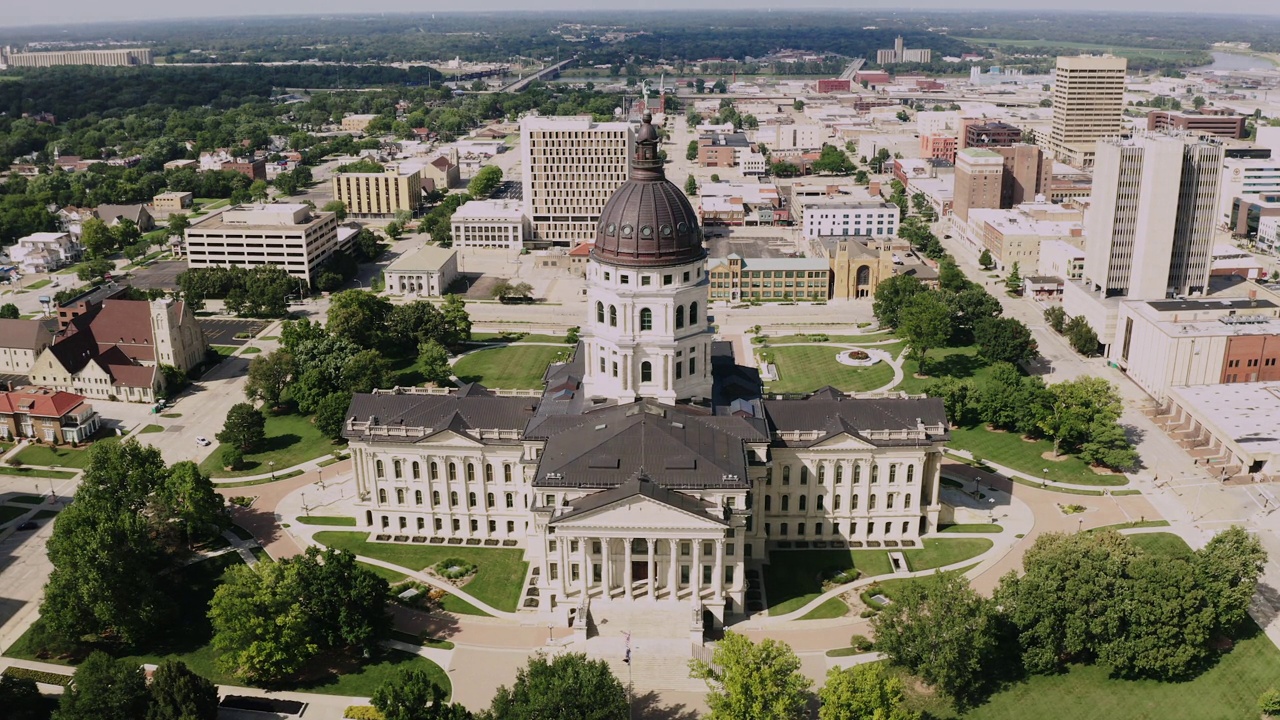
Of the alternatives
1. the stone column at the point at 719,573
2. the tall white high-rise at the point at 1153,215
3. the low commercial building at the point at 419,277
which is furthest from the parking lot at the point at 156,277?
the tall white high-rise at the point at 1153,215

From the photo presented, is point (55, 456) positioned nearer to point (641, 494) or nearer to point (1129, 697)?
point (641, 494)

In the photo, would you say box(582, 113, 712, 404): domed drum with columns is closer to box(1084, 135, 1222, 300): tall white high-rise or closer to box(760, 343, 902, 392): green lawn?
box(760, 343, 902, 392): green lawn

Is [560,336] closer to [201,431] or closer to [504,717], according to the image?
[201,431]

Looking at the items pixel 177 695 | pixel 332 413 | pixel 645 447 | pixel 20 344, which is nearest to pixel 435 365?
pixel 332 413

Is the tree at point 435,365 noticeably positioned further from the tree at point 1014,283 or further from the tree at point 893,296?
the tree at point 1014,283

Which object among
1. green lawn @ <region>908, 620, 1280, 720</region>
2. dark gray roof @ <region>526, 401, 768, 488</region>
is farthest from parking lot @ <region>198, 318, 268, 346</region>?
green lawn @ <region>908, 620, 1280, 720</region>

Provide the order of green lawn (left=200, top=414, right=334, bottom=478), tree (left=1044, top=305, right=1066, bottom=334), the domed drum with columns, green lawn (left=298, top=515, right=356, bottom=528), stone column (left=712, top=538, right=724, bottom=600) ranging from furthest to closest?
tree (left=1044, top=305, right=1066, bottom=334) → green lawn (left=200, top=414, right=334, bottom=478) → green lawn (left=298, top=515, right=356, bottom=528) → the domed drum with columns → stone column (left=712, top=538, right=724, bottom=600)
